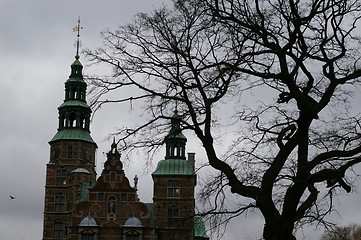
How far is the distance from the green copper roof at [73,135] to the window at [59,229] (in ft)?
23.2

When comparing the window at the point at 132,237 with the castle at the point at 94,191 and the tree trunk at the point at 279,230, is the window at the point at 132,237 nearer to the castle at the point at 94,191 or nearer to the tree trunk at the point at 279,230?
the castle at the point at 94,191

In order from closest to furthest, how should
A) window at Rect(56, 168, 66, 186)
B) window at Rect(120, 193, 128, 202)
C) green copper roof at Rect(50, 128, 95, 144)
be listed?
window at Rect(120, 193, 128, 202) < window at Rect(56, 168, 66, 186) < green copper roof at Rect(50, 128, 95, 144)

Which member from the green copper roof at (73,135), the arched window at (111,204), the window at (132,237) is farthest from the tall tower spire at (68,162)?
the window at (132,237)

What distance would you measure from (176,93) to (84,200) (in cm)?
4238

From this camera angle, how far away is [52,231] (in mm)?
53125

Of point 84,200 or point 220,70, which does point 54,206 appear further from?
point 220,70

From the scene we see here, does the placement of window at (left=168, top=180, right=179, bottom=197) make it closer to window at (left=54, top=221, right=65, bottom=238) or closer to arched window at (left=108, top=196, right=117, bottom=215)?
arched window at (left=108, top=196, right=117, bottom=215)

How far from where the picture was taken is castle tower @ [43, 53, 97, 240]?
5344 centimetres

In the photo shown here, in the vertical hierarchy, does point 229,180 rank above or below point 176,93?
below

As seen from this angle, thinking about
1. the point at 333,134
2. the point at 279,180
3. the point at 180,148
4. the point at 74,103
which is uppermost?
the point at 74,103

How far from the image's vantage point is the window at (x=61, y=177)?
5512 cm

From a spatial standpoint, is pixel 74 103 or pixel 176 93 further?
pixel 74 103

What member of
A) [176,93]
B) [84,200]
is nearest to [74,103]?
[84,200]

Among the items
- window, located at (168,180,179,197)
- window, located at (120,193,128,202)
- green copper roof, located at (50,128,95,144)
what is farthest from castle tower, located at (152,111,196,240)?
green copper roof, located at (50,128,95,144)
